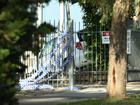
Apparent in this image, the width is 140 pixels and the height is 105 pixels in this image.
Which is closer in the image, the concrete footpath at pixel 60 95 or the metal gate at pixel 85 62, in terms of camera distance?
the concrete footpath at pixel 60 95

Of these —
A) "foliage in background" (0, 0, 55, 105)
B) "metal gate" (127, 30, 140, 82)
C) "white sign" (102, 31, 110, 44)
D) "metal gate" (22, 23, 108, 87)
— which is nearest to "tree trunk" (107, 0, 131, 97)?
"metal gate" (22, 23, 108, 87)

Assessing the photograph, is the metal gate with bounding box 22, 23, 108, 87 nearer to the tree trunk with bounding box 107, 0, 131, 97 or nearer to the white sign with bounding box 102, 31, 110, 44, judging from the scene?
the white sign with bounding box 102, 31, 110, 44

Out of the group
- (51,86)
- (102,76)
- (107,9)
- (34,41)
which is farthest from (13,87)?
(102,76)

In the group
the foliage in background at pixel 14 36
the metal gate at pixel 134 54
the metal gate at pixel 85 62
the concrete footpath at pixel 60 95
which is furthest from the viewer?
the metal gate at pixel 134 54

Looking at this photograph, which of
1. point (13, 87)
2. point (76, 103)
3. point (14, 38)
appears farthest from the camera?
point (76, 103)

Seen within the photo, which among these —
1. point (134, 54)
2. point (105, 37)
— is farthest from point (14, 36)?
point (134, 54)

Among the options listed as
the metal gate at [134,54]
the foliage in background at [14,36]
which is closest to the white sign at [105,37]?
the metal gate at [134,54]

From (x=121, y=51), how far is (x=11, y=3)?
8.89m

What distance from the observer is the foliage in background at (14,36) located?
546 centimetres

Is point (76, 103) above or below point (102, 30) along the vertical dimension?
below

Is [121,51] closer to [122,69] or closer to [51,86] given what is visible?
[122,69]

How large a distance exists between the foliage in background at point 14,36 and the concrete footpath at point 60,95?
8402mm

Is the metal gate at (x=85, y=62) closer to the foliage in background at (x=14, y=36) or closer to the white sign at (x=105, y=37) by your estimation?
the white sign at (x=105, y=37)

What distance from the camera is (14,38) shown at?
218 inches
